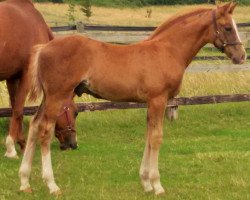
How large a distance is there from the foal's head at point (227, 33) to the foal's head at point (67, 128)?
110 inches

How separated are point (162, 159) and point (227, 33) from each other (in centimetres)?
244

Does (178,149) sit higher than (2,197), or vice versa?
(2,197)

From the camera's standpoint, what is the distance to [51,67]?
6285 mm

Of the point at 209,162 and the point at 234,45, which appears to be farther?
the point at 209,162

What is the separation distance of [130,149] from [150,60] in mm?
2929

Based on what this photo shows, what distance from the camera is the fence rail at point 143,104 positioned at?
30.9 feet

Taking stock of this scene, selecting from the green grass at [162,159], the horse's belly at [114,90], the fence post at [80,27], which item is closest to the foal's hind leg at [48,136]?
the green grass at [162,159]

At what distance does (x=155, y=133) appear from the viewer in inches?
251

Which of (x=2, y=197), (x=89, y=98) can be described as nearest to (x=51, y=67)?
(x=2, y=197)

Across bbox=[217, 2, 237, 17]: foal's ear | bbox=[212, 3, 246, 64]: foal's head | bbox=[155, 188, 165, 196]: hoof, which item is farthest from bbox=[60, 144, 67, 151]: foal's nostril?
bbox=[217, 2, 237, 17]: foal's ear

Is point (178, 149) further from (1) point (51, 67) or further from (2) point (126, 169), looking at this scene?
(1) point (51, 67)

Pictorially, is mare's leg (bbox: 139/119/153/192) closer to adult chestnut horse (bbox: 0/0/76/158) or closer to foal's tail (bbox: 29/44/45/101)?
foal's tail (bbox: 29/44/45/101)

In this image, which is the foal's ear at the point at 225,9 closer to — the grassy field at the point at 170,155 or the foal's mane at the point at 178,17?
the foal's mane at the point at 178,17

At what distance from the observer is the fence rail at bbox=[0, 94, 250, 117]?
9.43 m
